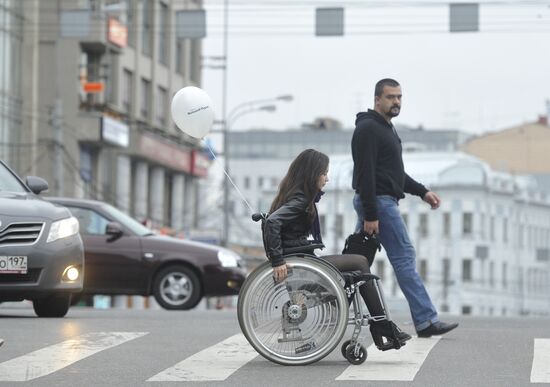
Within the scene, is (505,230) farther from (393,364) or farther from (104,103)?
(393,364)

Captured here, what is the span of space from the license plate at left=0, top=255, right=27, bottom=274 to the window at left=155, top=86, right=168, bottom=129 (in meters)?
59.3

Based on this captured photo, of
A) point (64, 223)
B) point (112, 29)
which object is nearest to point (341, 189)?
point (112, 29)

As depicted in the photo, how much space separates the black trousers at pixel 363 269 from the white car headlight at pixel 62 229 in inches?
183

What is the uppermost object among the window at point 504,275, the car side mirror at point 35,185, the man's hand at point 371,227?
the car side mirror at point 35,185

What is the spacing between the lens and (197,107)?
39.7ft

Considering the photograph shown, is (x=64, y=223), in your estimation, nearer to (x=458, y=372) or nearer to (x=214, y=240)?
(x=458, y=372)

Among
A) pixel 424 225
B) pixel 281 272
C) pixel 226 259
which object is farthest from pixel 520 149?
pixel 281 272

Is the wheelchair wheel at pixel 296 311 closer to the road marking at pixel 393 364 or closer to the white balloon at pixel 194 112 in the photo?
the road marking at pixel 393 364

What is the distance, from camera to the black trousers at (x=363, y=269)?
1110 cm

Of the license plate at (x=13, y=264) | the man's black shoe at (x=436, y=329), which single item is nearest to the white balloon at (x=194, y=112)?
the man's black shoe at (x=436, y=329)

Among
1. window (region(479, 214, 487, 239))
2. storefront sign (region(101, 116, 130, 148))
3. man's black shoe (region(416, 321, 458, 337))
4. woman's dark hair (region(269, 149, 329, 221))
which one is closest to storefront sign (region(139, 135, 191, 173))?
storefront sign (region(101, 116, 130, 148))

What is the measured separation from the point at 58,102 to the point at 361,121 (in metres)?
34.8

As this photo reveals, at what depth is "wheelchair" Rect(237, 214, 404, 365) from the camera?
10922 mm

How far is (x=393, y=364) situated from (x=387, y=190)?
2.02 metres
